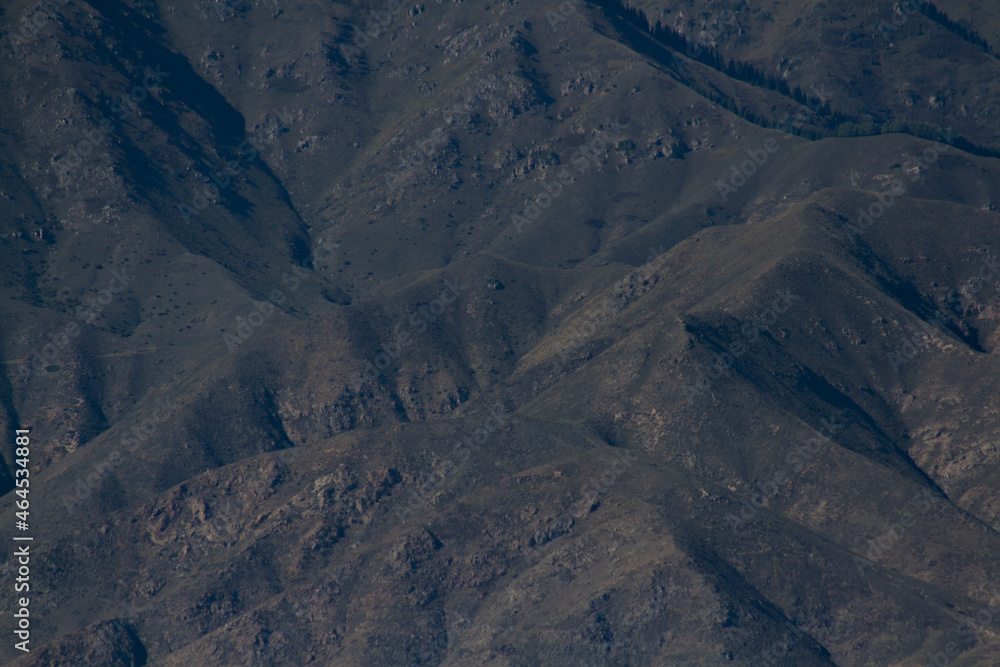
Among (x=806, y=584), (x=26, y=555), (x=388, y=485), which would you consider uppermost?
(x=26, y=555)

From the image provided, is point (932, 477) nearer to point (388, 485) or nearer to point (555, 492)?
point (555, 492)

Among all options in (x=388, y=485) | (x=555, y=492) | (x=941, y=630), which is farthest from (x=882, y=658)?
(x=388, y=485)

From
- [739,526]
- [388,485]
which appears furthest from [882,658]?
[388,485]

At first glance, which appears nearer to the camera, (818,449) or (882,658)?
(882,658)

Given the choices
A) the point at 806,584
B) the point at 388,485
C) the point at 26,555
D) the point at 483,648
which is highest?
the point at 26,555

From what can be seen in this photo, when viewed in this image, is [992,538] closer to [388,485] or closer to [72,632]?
[388,485]

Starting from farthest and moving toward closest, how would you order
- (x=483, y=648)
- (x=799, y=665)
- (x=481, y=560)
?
(x=481, y=560)
(x=483, y=648)
(x=799, y=665)

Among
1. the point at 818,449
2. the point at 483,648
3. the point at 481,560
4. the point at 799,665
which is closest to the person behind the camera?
the point at 799,665

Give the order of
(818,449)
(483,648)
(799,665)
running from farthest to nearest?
(818,449), (483,648), (799,665)

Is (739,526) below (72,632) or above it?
below
